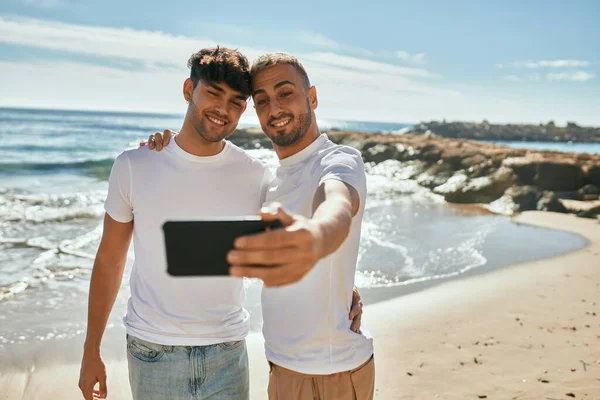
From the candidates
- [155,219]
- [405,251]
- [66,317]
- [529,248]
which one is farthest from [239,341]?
[529,248]

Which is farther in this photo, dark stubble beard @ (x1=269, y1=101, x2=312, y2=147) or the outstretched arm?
dark stubble beard @ (x1=269, y1=101, x2=312, y2=147)

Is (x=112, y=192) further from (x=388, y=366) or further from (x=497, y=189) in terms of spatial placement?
(x=497, y=189)

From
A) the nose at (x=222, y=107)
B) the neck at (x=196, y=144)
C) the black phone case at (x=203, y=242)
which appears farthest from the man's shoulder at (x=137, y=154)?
the black phone case at (x=203, y=242)

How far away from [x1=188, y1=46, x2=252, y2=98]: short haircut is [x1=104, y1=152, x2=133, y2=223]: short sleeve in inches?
23.6

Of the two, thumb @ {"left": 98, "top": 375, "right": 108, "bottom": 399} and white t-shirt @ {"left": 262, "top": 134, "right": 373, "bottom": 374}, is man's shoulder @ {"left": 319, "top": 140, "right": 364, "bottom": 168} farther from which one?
thumb @ {"left": 98, "top": 375, "right": 108, "bottom": 399}

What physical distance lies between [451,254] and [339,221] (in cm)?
925

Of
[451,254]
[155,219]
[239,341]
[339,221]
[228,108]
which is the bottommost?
[451,254]

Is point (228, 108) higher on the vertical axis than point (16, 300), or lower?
higher

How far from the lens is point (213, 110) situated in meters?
2.68

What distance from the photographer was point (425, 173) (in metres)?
20.9

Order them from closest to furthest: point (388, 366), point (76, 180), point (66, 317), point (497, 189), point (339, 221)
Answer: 1. point (339, 221)
2. point (388, 366)
3. point (66, 317)
4. point (497, 189)
5. point (76, 180)

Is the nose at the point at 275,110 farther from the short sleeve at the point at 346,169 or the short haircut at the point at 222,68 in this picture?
the short sleeve at the point at 346,169

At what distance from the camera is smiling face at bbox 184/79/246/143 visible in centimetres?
266

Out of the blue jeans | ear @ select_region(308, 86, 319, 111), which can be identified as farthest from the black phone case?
ear @ select_region(308, 86, 319, 111)
